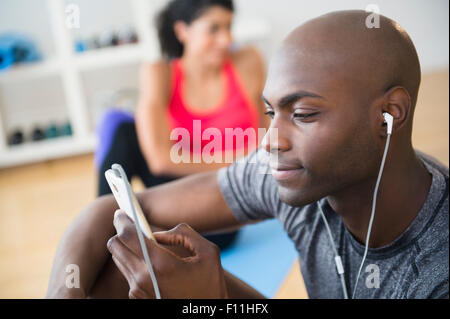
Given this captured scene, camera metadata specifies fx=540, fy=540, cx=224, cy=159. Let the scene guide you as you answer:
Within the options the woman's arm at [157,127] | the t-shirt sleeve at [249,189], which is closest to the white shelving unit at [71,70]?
the woman's arm at [157,127]

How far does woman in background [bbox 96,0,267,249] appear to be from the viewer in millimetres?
1607

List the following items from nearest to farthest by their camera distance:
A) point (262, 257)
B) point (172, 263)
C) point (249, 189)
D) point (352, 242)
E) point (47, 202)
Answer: point (172, 263)
point (352, 242)
point (249, 189)
point (262, 257)
point (47, 202)

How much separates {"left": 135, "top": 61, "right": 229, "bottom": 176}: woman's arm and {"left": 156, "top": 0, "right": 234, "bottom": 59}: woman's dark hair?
0.09 metres

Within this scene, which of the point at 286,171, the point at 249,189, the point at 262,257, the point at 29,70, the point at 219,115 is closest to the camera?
the point at 286,171

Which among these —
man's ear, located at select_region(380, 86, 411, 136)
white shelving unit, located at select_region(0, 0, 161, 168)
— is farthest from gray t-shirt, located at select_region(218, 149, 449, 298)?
white shelving unit, located at select_region(0, 0, 161, 168)

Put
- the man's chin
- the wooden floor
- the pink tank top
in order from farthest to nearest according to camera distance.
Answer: the pink tank top, the wooden floor, the man's chin

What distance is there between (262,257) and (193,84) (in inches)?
24.5

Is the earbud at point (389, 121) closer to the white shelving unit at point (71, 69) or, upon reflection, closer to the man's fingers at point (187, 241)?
the man's fingers at point (187, 241)

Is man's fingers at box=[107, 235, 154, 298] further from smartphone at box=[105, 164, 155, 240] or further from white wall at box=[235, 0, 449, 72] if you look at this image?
white wall at box=[235, 0, 449, 72]

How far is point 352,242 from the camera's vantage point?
70 cm

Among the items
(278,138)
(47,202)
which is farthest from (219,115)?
(278,138)

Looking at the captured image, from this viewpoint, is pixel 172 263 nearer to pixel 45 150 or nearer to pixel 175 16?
pixel 175 16

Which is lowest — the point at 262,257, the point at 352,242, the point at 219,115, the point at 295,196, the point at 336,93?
the point at 262,257

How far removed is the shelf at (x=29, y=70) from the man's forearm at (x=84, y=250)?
2.01 m
